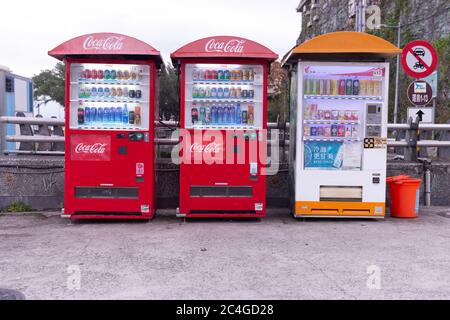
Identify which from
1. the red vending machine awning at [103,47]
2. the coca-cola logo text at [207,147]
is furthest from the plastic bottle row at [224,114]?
the red vending machine awning at [103,47]

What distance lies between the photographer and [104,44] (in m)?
7.21

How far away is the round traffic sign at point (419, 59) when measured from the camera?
8750 mm

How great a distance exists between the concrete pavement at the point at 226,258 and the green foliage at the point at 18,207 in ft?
0.80

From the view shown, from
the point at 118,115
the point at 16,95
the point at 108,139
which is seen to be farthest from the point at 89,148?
the point at 16,95

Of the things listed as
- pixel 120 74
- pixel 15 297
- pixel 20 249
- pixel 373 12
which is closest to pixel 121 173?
pixel 120 74

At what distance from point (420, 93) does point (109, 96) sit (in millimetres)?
5396

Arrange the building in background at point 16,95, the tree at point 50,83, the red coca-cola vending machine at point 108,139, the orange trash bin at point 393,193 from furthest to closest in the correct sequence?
the tree at point 50,83 < the building in background at point 16,95 < the orange trash bin at point 393,193 < the red coca-cola vending machine at point 108,139

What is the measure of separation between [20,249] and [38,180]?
251 centimetres

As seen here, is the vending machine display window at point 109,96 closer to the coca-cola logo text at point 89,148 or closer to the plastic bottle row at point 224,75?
the coca-cola logo text at point 89,148

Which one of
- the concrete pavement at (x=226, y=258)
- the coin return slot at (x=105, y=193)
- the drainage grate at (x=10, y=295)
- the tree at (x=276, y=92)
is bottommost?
the concrete pavement at (x=226, y=258)

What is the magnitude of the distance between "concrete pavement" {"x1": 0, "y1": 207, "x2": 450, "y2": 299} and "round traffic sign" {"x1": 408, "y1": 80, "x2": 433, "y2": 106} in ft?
7.47

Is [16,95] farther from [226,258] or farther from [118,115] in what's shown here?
[226,258]

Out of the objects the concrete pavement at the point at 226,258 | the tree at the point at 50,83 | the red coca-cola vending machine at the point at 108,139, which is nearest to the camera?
the concrete pavement at the point at 226,258

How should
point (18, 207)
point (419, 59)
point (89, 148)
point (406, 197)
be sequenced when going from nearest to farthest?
point (89, 148), point (406, 197), point (18, 207), point (419, 59)
